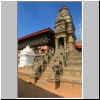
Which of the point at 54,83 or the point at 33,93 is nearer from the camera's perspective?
the point at 33,93

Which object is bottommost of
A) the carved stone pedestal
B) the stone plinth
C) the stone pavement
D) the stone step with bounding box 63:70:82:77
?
the stone pavement

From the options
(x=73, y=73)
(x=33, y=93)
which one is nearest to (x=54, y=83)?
(x=33, y=93)

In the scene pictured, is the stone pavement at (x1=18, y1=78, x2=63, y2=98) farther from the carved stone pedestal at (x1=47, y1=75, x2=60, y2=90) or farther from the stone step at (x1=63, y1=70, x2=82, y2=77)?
the stone step at (x1=63, y1=70, x2=82, y2=77)

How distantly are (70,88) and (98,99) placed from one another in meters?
2.38

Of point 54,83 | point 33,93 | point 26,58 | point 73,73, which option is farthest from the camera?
point 26,58

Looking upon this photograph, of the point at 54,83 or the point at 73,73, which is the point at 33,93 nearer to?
the point at 54,83

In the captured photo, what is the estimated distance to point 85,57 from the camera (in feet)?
18.9

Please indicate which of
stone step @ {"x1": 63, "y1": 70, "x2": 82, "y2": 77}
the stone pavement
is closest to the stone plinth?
stone step @ {"x1": 63, "y1": 70, "x2": 82, "y2": 77}

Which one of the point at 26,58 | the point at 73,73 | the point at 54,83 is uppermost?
the point at 26,58

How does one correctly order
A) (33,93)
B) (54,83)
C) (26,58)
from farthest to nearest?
(26,58) < (54,83) < (33,93)

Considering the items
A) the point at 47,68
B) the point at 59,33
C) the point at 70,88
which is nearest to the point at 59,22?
the point at 59,33

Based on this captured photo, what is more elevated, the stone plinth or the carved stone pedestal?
the stone plinth

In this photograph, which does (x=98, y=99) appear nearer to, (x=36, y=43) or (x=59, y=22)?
(x=59, y=22)

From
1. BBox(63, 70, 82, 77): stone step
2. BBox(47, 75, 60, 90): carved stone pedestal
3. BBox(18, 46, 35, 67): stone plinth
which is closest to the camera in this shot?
BBox(47, 75, 60, 90): carved stone pedestal
